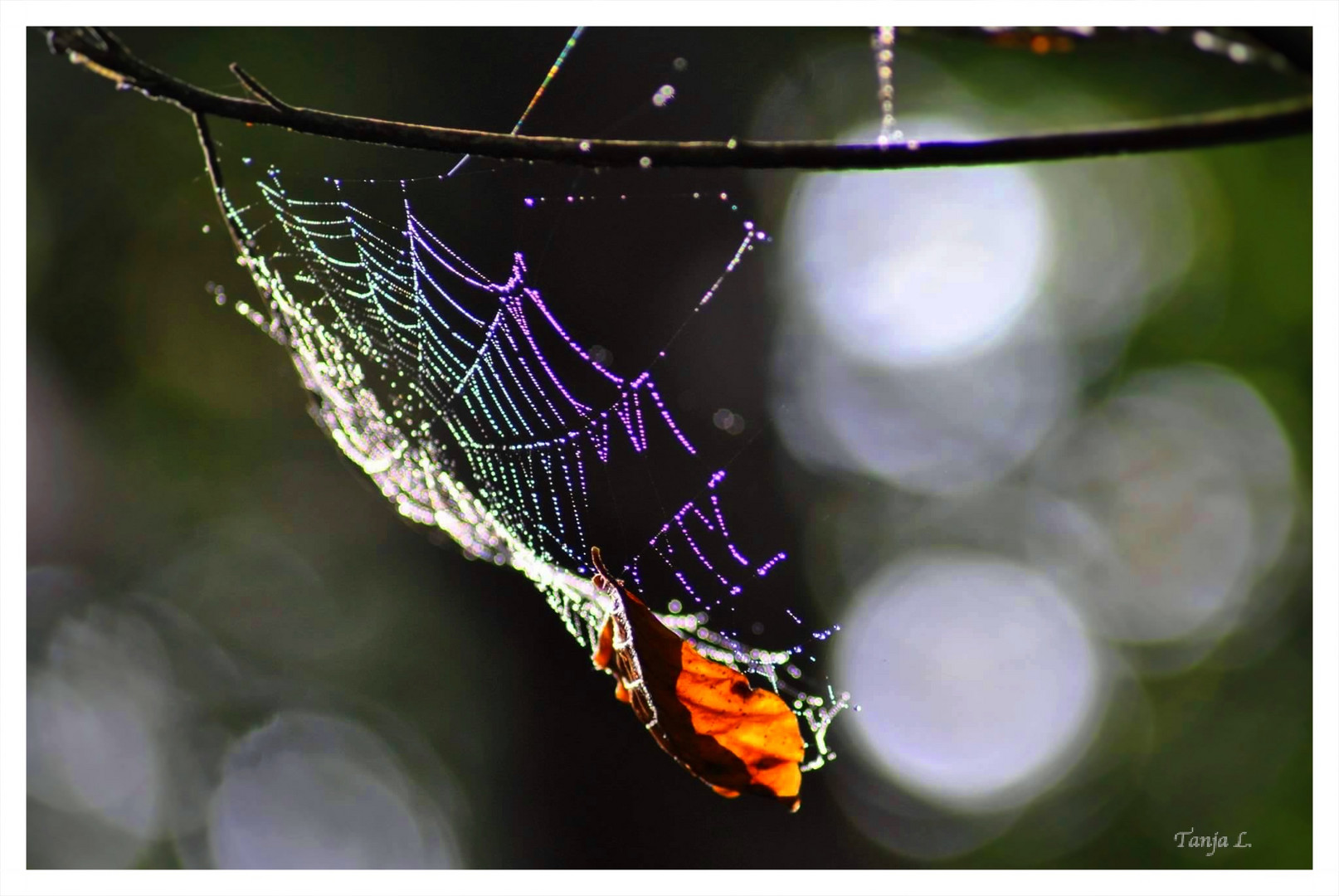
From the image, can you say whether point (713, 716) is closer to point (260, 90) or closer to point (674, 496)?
point (260, 90)

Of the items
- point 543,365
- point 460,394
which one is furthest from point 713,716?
point 460,394

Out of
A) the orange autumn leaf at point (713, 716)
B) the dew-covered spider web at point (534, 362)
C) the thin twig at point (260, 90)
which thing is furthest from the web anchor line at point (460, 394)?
the thin twig at point (260, 90)

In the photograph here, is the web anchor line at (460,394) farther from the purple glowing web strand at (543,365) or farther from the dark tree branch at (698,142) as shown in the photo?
the dark tree branch at (698,142)

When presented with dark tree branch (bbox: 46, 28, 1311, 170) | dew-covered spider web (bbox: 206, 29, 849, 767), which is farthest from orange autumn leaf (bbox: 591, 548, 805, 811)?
dew-covered spider web (bbox: 206, 29, 849, 767)

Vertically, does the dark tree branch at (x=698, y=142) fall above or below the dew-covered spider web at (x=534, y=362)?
below

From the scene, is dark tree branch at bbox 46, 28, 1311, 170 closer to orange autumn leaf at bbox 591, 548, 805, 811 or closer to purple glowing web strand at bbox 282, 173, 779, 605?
orange autumn leaf at bbox 591, 548, 805, 811
